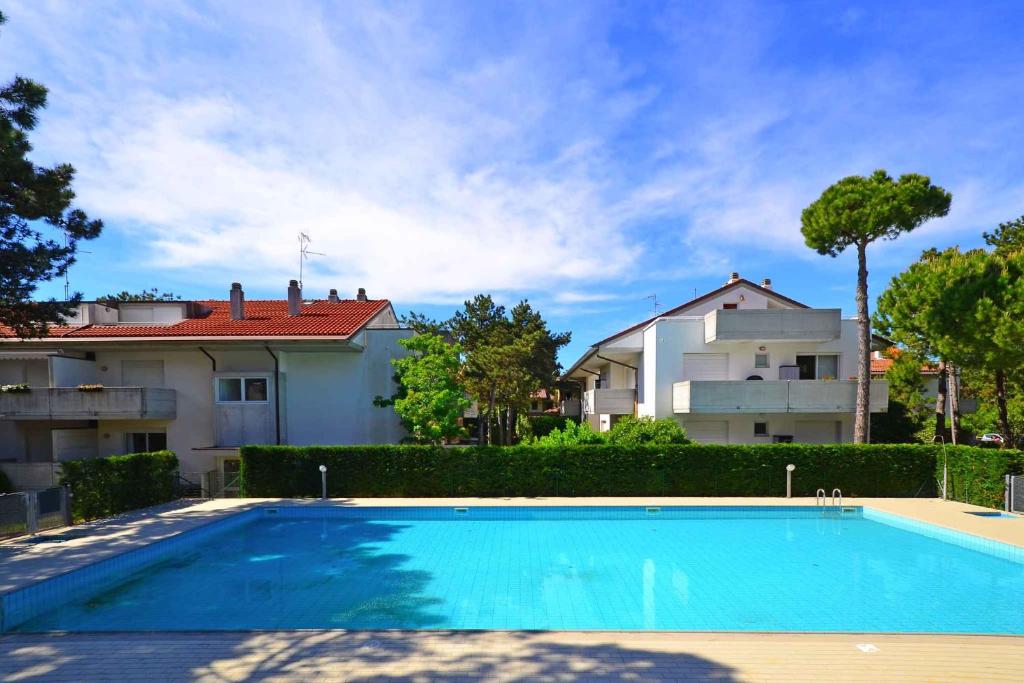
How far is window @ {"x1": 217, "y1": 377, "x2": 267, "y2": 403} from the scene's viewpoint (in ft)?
63.9

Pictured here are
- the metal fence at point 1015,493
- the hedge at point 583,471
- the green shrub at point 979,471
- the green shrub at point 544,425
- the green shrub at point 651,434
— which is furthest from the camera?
the green shrub at point 544,425

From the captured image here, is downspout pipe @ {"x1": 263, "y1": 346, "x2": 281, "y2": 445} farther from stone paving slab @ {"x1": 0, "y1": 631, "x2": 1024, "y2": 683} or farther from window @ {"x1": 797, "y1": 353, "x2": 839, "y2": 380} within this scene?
window @ {"x1": 797, "y1": 353, "x2": 839, "y2": 380}

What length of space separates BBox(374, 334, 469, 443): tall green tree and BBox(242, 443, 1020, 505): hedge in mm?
1028

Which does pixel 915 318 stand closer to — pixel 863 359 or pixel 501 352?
pixel 863 359

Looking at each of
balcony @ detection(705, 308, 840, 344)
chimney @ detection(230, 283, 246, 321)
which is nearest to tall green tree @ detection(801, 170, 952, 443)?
balcony @ detection(705, 308, 840, 344)

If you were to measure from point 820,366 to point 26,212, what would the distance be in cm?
2660

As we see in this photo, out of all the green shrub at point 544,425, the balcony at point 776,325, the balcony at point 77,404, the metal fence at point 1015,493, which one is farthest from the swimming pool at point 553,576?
the green shrub at point 544,425

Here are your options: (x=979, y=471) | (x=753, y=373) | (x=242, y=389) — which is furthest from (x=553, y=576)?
(x=242, y=389)

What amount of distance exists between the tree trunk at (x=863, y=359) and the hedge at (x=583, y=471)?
5.05ft

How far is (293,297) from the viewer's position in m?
22.5

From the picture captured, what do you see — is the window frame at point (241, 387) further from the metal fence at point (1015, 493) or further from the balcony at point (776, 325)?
the metal fence at point (1015, 493)

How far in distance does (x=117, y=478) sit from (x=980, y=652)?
62.0 feet

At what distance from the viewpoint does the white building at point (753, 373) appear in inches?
765

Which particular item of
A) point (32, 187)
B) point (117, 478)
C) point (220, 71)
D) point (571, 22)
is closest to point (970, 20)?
point (571, 22)
